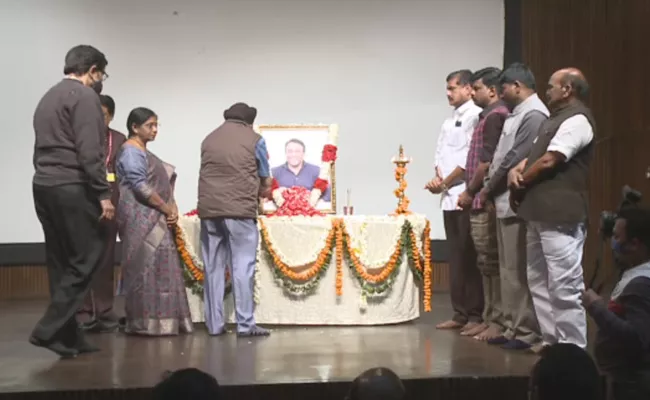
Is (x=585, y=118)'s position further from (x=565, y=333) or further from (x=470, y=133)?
(x=470, y=133)

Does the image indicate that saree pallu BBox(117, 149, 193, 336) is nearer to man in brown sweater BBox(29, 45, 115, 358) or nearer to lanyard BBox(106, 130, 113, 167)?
lanyard BBox(106, 130, 113, 167)

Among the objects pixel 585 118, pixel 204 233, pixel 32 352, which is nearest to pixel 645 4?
pixel 585 118

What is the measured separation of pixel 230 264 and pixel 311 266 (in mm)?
544

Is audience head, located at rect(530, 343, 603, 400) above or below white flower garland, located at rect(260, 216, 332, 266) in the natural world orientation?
below

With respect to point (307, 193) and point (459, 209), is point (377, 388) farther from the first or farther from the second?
point (307, 193)

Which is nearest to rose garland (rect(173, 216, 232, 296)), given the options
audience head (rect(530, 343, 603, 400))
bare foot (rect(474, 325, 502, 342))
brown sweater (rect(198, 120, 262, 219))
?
brown sweater (rect(198, 120, 262, 219))

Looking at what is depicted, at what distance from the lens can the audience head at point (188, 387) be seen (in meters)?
2.05

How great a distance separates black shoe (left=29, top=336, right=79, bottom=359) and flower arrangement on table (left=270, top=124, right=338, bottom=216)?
63.5 inches

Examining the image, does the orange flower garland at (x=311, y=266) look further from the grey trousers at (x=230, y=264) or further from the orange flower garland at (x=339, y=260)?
the grey trousers at (x=230, y=264)

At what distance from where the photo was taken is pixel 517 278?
4.73 m

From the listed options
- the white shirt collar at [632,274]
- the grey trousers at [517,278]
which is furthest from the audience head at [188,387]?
the grey trousers at [517,278]

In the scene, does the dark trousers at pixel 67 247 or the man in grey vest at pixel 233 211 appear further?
→ the man in grey vest at pixel 233 211

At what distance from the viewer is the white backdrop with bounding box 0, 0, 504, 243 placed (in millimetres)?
7477

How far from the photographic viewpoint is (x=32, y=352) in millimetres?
4828
